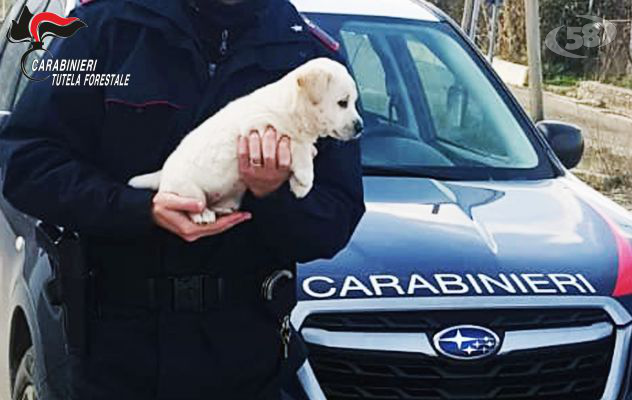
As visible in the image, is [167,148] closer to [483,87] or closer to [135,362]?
[135,362]

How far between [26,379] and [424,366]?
1149 mm

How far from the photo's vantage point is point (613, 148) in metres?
10.0

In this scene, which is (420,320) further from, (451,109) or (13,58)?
(13,58)

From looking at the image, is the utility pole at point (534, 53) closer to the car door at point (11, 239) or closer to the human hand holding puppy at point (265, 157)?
the car door at point (11, 239)

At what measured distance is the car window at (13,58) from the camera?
377 centimetres

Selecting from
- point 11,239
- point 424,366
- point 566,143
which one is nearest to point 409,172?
point 566,143

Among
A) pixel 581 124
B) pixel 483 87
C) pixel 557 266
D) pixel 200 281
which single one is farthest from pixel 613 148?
pixel 200 281

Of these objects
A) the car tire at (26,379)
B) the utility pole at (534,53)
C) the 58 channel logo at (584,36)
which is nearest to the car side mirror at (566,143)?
the car tire at (26,379)

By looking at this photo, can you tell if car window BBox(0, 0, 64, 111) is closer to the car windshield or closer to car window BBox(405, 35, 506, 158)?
the car windshield

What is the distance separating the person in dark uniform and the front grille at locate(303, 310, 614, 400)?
0.63 m

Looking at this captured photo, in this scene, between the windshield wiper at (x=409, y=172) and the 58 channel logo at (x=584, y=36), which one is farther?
the 58 channel logo at (x=584, y=36)

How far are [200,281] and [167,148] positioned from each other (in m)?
0.26

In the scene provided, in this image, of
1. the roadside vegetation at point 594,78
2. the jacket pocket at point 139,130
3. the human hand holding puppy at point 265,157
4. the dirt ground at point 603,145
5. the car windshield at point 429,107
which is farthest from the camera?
the roadside vegetation at point 594,78

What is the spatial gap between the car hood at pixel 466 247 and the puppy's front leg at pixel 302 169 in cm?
80
